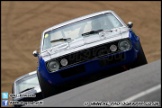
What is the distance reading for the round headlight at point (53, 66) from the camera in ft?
23.4

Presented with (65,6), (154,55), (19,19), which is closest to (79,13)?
(65,6)

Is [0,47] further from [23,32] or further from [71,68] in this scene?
[71,68]

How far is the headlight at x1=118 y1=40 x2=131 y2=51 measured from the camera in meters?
7.06

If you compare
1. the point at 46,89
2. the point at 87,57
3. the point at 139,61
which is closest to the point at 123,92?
the point at 87,57

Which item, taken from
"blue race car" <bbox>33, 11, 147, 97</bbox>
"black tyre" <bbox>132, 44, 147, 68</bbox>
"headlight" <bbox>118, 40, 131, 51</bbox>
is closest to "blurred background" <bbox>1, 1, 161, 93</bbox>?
"black tyre" <bbox>132, 44, 147, 68</bbox>

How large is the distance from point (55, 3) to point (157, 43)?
11.5 m

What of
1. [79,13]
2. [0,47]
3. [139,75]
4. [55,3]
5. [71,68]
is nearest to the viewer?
[139,75]

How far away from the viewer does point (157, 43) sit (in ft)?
76.2

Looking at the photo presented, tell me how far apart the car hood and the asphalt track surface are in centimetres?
76

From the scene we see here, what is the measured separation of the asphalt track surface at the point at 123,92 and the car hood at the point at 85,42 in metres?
0.76

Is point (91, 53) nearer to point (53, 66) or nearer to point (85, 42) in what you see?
point (85, 42)

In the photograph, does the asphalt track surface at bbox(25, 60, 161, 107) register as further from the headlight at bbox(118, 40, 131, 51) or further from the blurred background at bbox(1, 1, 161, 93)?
the blurred background at bbox(1, 1, 161, 93)

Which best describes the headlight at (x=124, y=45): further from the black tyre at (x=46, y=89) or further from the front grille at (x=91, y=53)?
the black tyre at (x=46, y=89)

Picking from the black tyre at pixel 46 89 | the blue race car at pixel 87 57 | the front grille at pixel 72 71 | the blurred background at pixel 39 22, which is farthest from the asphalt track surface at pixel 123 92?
the blurred background at pixel 39 22
